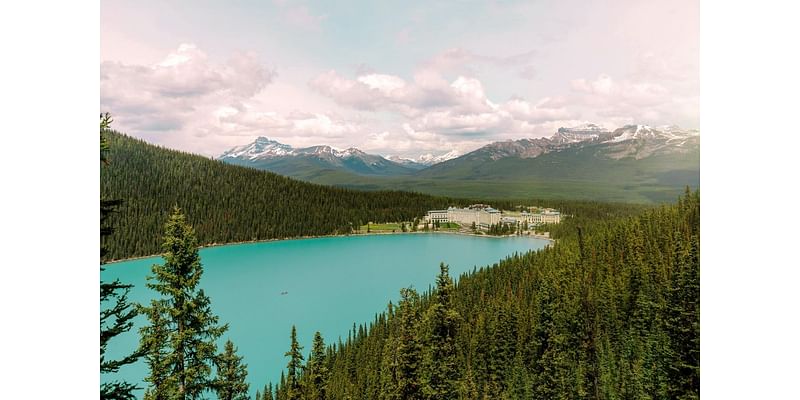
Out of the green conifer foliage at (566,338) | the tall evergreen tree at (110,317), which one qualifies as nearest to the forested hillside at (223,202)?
the tall evergreen tree at (110,317)

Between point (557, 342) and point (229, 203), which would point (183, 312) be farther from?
point (229, 203)

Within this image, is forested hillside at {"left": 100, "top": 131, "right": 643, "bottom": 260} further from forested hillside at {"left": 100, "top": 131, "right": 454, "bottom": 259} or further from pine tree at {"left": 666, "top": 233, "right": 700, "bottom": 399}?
pine tree at {"left": 666, "top": 233, "right": 700, "bottom": 399}

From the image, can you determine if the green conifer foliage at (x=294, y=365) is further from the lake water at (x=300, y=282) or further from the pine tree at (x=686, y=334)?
the lake water at (x=300, y=282)

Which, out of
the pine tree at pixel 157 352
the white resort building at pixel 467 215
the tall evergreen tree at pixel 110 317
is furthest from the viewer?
the white resort building at pixel 467 215

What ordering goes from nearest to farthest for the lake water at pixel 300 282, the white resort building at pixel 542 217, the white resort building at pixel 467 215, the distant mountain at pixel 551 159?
1. the lake water at pixel 300 282
2. the white resort building at pixel 542 217
3. the white resort building at pixel 467 215
4. the distant mountain at pixel 551 159

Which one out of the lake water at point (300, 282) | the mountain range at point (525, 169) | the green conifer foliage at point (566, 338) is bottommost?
the lake water at point (300, 282)

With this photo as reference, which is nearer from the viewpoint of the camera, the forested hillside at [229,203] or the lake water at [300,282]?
the lake water at [300,282]
